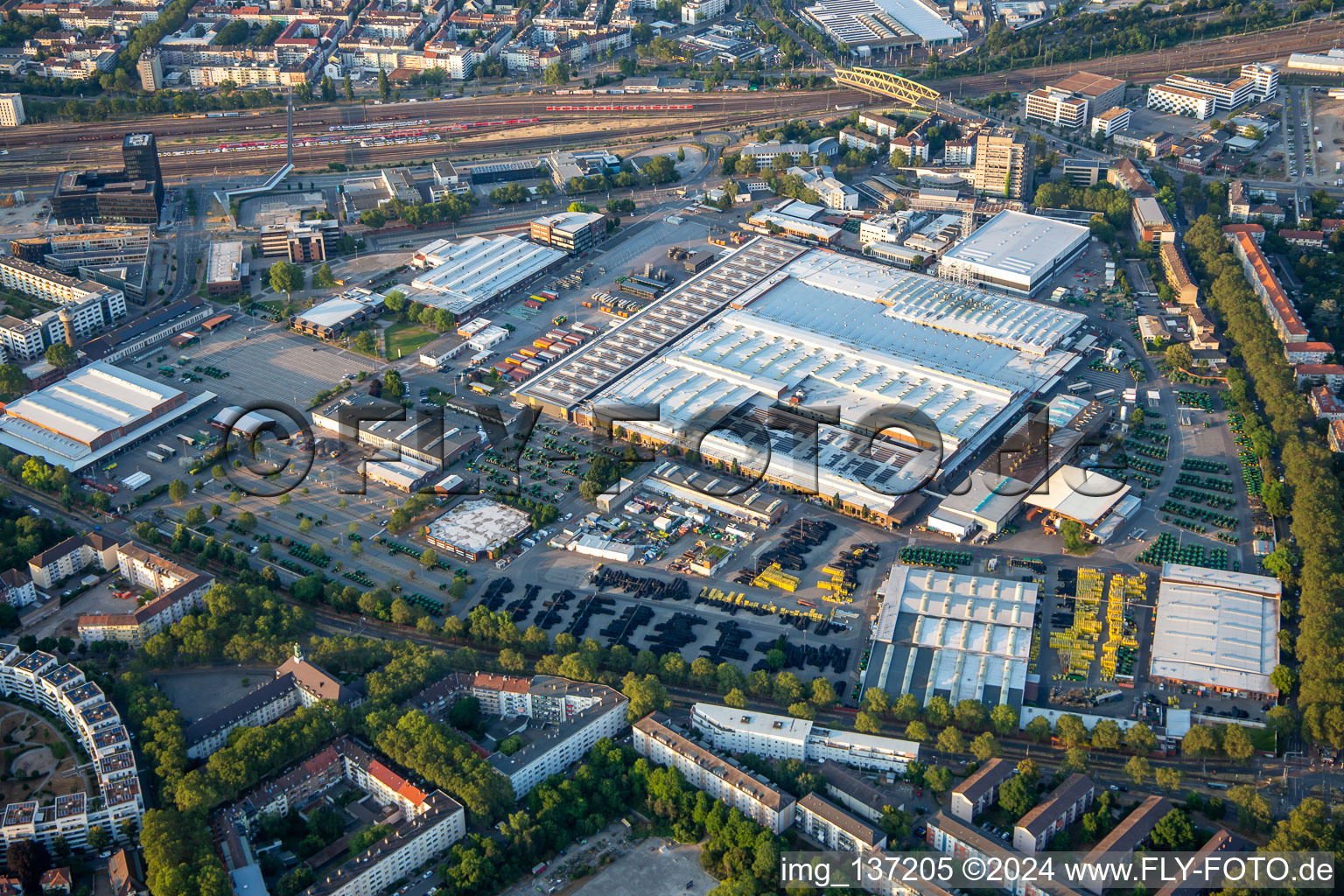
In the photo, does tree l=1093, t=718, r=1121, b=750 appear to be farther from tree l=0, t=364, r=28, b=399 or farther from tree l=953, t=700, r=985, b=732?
tree l=0, t=364, r=28, b=399

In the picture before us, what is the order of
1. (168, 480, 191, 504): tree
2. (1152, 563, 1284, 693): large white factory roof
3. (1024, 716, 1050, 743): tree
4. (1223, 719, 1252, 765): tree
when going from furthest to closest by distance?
1. (168, 480, 191, 504): tree
2. (1152, 563, 1284, 693): large white factory roof
3. (1024, 716, 1050, 743): tree
4. (1223, 719, 1252, 765): tree

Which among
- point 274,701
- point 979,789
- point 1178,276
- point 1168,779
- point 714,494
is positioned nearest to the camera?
point 979,789

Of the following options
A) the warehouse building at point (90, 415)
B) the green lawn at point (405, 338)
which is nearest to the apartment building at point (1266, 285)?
the green lawn at point (405, 338)

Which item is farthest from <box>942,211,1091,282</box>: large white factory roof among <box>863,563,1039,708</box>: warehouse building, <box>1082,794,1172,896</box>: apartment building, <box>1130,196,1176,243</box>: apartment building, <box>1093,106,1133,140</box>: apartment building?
<box>1082,794,1172,896</box>: apartment building

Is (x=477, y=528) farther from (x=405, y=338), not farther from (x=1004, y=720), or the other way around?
(x=1004, y=720)

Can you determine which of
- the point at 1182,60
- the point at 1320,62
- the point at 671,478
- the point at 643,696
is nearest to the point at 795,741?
the point at 643,696

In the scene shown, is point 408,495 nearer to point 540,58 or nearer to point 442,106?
point 442,106
